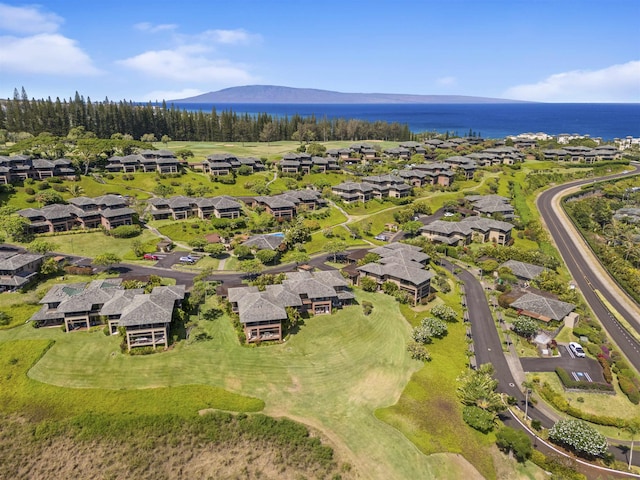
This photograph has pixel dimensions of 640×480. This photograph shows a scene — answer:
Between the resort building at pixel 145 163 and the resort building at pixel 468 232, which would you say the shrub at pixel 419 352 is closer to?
the resort building at pixel 468 232

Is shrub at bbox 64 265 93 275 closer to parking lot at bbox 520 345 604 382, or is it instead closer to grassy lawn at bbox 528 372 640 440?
parking lot at bbox 520 345 604 382

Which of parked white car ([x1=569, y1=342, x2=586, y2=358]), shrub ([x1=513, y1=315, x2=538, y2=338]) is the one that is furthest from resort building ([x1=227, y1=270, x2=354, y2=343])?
parked white car ([x1=569, y1=342, x2=586, y2=358])

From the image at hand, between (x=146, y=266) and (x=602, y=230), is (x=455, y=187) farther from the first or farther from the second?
(x=146, y=266)

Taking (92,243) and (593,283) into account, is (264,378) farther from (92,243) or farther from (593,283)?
(593,283)

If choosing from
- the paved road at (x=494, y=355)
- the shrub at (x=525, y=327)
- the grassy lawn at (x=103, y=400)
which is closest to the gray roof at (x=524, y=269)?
the paved road at (x=494, y=355)

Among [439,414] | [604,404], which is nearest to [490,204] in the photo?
[604,404]

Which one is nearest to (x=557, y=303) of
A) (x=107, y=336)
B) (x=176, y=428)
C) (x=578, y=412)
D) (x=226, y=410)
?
(x=578, y=412)
